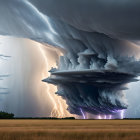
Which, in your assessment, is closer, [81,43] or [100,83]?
[81,43]

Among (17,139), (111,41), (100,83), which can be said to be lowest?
(17,139)

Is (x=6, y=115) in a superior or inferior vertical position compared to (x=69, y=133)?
superior

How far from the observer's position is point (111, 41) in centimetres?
13950

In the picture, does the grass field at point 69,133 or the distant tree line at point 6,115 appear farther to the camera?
the distant tree line at point 6,115

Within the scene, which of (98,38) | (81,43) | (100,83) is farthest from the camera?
(100,83)

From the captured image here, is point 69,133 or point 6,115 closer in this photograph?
point 69,133

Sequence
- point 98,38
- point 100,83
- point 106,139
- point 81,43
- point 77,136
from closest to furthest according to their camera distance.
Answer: point 106,139, point 77,136, point 98,38, point 81,43, point 100,83

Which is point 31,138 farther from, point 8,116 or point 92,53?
point 8,116

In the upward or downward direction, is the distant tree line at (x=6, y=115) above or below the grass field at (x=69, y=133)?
above

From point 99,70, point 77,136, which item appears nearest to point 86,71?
point 99,70

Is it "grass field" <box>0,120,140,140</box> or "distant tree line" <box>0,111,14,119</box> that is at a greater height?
"distant tree line" <box>0,111,14,119</box>

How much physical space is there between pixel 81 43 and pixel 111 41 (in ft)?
47.8

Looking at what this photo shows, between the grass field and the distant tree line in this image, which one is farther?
the distant tree line

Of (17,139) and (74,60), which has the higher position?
(74,60)
